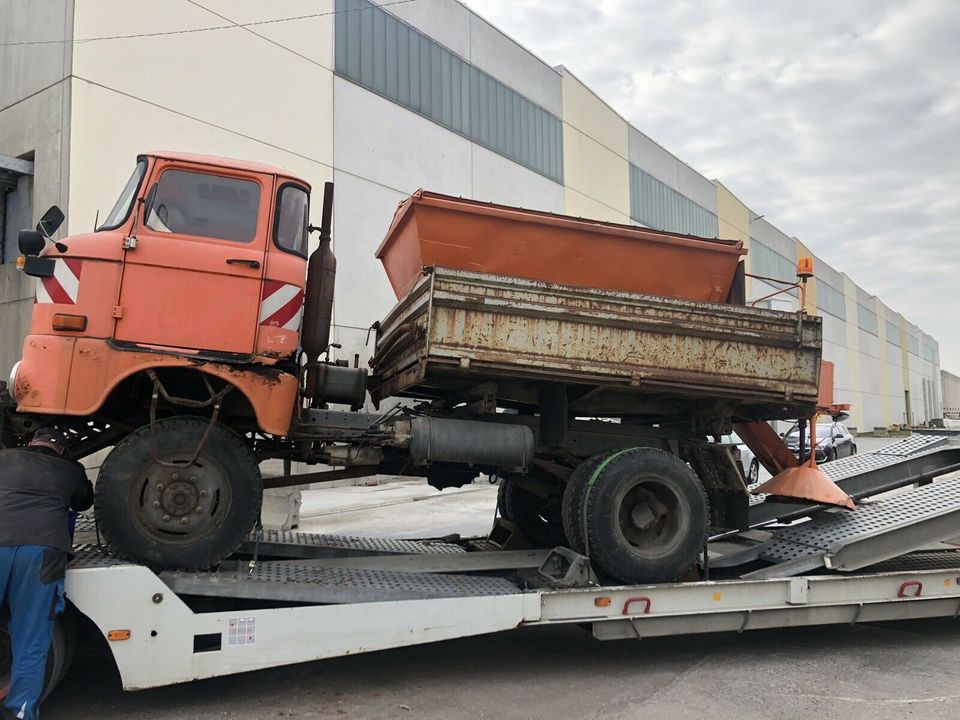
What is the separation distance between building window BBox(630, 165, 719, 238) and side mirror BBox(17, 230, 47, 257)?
966 inches

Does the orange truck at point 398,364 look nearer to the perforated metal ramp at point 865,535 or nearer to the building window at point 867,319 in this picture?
the perforated metal ramp at point 865,535

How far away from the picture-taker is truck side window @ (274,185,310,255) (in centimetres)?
454

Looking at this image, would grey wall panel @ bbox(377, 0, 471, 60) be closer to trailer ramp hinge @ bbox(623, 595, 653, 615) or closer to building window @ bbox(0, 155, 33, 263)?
building window @ bbox(0, 155, 33, 263)

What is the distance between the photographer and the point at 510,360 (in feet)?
15.2

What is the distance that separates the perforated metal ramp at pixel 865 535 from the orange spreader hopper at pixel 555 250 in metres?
2.02

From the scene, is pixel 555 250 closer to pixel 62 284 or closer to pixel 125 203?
pixel 125 203

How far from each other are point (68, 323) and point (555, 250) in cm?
315

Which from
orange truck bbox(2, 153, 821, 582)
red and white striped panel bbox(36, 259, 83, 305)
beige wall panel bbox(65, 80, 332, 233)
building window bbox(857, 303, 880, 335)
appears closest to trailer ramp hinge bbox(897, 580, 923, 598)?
orange truck bbox(2, 153, 821, 582)

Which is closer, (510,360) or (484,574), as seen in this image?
(510,360)

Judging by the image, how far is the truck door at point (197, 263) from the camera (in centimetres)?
416

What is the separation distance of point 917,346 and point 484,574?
274 feet

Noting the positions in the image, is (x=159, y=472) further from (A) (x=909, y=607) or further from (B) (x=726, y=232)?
(B) (x=726, y=232)

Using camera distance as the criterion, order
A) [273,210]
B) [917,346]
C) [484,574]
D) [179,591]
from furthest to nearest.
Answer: [917,346] < [484,574] < [273,210] < [179,591]

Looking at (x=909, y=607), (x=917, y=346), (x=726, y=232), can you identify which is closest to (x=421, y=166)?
(x=909, y=607)
